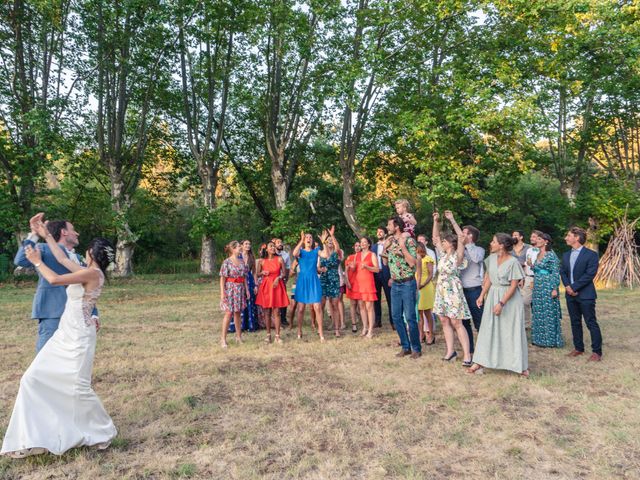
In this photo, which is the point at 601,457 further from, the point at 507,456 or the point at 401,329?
the point at 401,329

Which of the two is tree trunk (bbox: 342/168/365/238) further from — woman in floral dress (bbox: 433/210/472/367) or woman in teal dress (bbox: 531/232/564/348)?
woman in floral dress (bbox: 433/210/472/367)

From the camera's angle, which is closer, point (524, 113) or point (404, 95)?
point (524, 113)

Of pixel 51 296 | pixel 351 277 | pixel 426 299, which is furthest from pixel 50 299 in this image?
pixel 426 299

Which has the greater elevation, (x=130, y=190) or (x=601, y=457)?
(x=130, y=190)

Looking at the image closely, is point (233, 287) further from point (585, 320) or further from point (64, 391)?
point (585, 320)

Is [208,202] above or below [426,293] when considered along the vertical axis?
above

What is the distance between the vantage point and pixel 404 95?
56.6 ft

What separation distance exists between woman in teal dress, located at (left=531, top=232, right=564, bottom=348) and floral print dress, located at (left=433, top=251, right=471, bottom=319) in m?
2.08

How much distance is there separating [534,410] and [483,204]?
1167 cm

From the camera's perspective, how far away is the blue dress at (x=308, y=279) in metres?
7.98

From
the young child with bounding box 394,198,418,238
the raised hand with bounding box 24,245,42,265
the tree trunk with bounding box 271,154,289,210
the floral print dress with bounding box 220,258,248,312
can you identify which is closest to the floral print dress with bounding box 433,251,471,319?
the young child with bounding box 394,198,418,238

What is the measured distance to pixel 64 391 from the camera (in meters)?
3.48

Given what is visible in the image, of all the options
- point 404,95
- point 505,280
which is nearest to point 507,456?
point 505,280

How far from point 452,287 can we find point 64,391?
475cm
